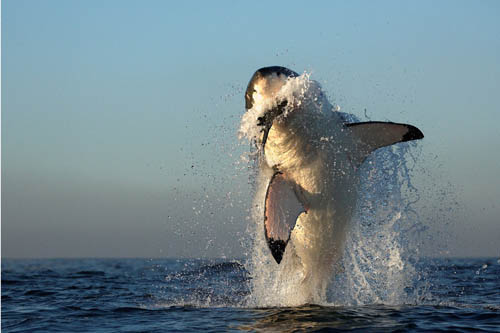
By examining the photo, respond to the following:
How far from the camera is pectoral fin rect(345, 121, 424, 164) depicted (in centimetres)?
1054

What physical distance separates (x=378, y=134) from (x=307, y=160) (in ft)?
4.89

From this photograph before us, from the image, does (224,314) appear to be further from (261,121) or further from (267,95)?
(267,95)

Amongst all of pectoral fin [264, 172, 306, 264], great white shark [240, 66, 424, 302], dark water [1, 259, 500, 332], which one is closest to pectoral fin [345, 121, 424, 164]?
great white shark [240, 66, 424, 302]

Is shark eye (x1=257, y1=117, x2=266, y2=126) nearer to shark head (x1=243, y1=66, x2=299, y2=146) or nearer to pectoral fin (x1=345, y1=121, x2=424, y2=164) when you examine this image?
shark head (x1=243, y1=66, x2=299, y2=146)

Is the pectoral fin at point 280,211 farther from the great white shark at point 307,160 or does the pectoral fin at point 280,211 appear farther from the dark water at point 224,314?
the dark water at point 224,314

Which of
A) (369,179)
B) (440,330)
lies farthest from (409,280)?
(440,330)

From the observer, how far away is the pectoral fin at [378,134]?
10.5 m

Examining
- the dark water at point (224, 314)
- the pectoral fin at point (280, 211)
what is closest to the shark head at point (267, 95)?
the pectoral fin at point (280, 211)

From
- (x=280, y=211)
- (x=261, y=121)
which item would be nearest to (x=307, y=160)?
(x=280, y=211)

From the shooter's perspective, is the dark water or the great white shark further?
the great white shark

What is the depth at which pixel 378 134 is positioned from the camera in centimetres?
1068

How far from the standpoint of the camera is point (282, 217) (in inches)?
400

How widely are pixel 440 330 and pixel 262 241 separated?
178 inches

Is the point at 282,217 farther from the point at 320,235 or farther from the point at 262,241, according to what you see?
the point at 262,241
